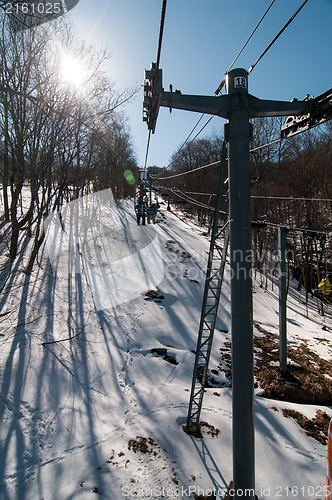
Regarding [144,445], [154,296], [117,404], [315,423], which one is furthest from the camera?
[154,296]

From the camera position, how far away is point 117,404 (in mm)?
6188

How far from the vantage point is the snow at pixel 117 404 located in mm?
4195

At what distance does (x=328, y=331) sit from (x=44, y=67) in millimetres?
17346

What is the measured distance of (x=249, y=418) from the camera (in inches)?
120

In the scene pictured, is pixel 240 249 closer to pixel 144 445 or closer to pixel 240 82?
pixel 240 82

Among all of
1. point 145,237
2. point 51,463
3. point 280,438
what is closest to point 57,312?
point 51,463

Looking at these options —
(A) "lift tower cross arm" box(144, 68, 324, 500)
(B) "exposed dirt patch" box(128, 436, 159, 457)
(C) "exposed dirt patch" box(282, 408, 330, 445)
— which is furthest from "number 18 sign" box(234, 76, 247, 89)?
(C) "exposed dirt patch" box(282, 408, 330, 445)

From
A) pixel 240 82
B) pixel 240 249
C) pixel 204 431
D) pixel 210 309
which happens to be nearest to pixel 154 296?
pixel 204 431

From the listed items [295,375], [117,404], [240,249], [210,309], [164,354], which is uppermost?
[240,249]

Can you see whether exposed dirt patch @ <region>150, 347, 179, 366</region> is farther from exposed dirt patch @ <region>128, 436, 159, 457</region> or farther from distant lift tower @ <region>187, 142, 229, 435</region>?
exposed dirt patch @ <region>128, 436, 159, 457</region>

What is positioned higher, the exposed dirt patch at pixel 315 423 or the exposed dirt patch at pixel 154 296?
the exposed dirt patch at pixel 154 296

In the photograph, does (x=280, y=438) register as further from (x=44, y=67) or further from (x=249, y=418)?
(x=44, y=67)

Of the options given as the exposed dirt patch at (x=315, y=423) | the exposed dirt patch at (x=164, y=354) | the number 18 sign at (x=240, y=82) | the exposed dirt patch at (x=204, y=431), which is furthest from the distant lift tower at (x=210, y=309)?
the exposed dirt patch at (x=164, y=354)

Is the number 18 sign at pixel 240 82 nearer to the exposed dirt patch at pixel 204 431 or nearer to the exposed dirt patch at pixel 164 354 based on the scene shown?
the exposed dirt patch at pixel 204 431
